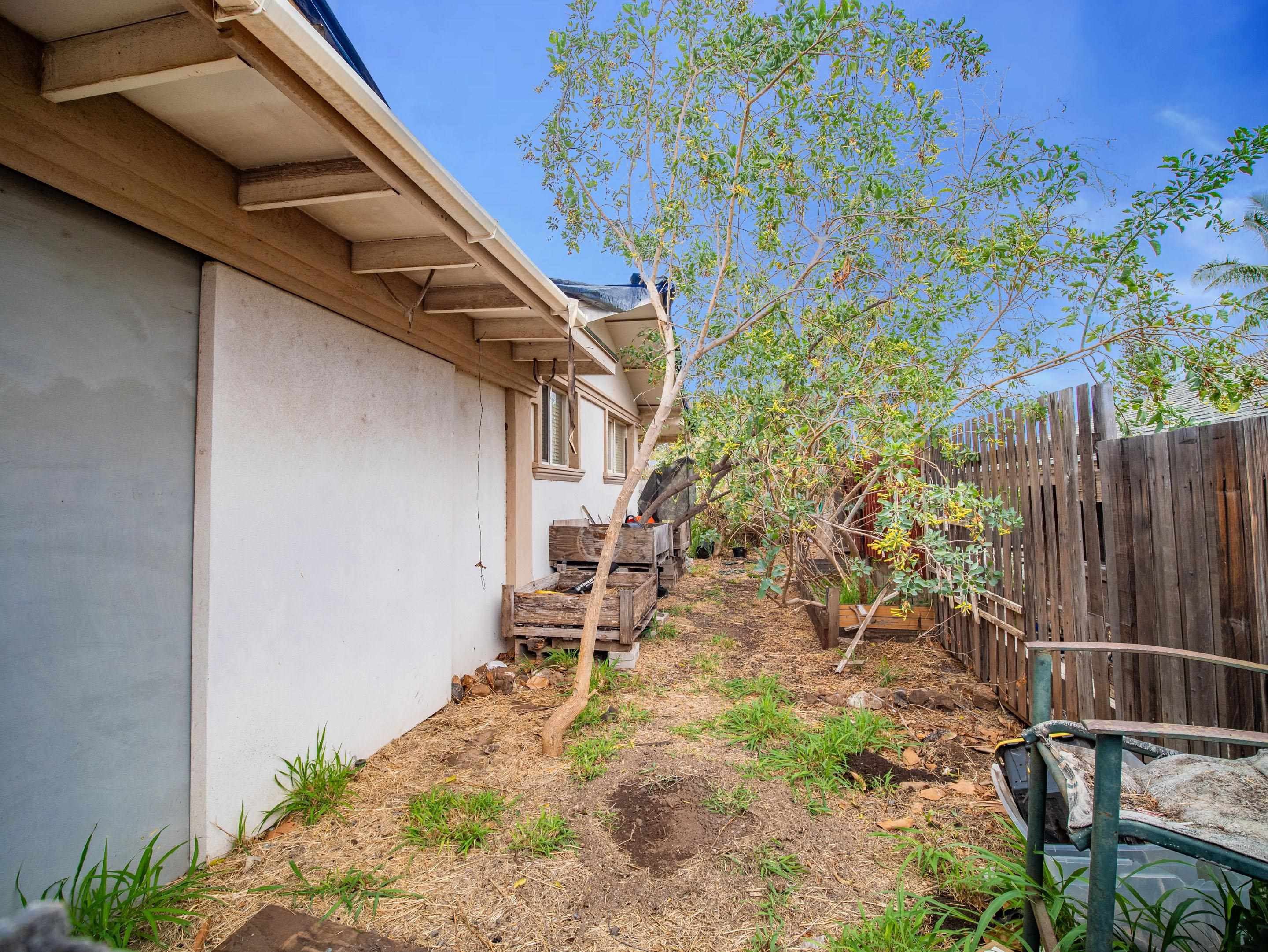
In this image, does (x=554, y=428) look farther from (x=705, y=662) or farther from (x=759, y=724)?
(x=759, y=724)

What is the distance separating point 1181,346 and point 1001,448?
1188 millimetres

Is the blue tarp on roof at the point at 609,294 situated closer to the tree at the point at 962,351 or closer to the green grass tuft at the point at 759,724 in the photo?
the tree at the point at 962,351

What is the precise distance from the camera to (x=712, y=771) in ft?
11.6

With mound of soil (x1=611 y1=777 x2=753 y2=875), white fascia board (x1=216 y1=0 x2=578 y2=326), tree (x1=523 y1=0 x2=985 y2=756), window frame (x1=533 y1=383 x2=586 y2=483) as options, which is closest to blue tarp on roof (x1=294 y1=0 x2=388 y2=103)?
tree (x1=523 y1=0 x2=985 y2=756)

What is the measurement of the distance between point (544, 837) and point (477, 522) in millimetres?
3049

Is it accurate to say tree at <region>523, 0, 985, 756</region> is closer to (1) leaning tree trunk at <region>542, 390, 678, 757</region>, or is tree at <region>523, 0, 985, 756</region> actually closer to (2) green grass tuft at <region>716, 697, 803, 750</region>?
(1) leaning tree trunk at <region>542, 390, 678, 757</region>

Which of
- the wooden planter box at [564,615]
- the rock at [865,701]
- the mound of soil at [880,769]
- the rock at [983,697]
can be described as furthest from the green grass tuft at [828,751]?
the wooden planter box at [564,615]

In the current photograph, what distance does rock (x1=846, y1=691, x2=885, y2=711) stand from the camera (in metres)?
4.40

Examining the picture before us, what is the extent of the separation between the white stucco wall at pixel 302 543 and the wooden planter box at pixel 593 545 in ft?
7.22

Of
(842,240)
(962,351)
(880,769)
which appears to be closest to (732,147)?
(842,240)

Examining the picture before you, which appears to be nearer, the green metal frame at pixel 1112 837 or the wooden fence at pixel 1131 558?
the green metal frame at pixel 1112 837

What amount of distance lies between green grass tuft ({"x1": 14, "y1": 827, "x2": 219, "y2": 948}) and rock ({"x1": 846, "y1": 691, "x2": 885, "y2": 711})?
3886mm

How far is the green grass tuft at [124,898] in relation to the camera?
2.16 metres

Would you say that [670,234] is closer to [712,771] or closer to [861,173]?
[861,173]
